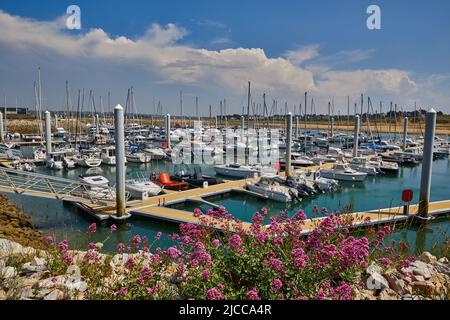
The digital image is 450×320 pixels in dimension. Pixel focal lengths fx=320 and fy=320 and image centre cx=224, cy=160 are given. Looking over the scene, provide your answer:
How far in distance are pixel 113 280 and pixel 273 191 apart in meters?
17.9

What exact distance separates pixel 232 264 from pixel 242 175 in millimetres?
25542

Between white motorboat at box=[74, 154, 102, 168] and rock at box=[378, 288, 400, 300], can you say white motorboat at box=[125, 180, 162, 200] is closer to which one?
rock at box=[378, 288, 400, 300]

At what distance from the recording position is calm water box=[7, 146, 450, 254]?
14.6 m

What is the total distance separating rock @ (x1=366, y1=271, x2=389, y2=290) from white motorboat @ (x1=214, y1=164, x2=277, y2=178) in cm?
2359

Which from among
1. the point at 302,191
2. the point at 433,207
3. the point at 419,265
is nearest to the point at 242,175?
the point at 302,191

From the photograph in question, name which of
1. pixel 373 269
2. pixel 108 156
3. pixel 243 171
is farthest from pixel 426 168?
pixel 108 156

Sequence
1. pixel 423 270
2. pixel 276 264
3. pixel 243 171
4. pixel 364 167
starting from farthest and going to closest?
pixel 364 167 < pixel 243 171 < pixel 423 270 < pixel 276 264

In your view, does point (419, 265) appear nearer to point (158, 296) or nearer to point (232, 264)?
point (232, 264)

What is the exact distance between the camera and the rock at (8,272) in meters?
4.81

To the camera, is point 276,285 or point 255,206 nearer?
point 276,285

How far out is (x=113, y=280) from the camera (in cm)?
458

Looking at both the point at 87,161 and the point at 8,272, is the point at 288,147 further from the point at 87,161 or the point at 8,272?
the point at 8,272

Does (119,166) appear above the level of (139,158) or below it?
above
